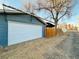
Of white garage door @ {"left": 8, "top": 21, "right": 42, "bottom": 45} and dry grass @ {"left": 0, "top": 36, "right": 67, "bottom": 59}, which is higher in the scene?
white garage door @ {"left": 8, "top": 21, "right": 42, "bottom": 45}

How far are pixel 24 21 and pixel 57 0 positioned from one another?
30777mm

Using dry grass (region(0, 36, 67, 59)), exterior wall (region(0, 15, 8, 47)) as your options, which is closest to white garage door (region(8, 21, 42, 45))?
exterior wall (region(0, 15, 8, 47))

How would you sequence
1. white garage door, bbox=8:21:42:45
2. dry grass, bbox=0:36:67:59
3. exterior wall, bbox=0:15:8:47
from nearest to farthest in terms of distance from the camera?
dry grass, bbox=0:36:67:59 < exterior wall, bbox=0:15:8:47 < white garage door, bbox=8:21:42:45

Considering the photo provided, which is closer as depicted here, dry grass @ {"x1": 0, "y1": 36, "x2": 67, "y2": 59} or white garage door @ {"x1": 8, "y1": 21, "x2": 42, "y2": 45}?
dry grass @ {"x1": 0, "y1": 36, "x2": 67, "y2": 59}

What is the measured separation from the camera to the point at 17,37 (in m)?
18.6

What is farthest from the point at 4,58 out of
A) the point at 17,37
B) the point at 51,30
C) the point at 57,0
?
the point at 57,0

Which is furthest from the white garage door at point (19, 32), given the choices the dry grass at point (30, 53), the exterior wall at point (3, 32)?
the dry grass at point (30, 53)

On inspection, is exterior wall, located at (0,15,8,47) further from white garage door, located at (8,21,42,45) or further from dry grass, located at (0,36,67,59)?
dry grass, located at (0,36,67,59)

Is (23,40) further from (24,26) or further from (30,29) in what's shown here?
(30,29)

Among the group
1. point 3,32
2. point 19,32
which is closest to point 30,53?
point 3,32

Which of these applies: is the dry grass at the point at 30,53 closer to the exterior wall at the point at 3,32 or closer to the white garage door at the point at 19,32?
the exterior wall at the point at 3,32

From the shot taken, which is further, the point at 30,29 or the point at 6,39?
the point at 30,29

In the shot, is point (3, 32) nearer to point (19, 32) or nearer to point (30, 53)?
point (19, 32)

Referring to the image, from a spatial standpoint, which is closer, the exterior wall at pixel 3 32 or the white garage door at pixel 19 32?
the exterior wall at pixel 3 32
